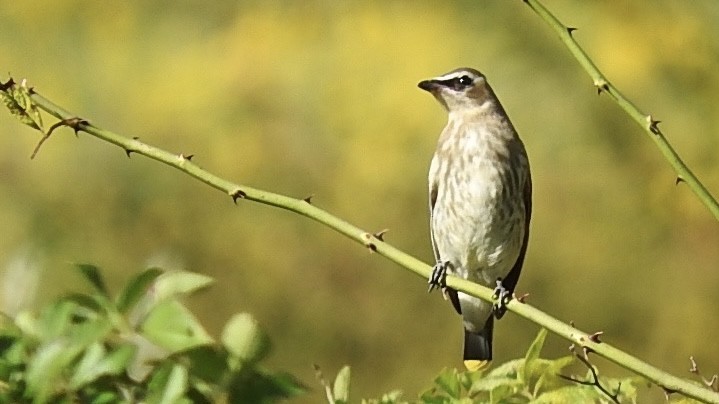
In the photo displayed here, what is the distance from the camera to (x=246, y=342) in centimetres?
74

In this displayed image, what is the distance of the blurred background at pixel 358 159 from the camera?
8.01 feet

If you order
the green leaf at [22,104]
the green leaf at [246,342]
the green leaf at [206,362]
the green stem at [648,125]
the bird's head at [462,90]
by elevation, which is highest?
the bird's head at [462,90]

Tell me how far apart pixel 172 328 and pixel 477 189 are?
44.9 inches

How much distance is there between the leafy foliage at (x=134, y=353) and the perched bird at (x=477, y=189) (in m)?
1.01

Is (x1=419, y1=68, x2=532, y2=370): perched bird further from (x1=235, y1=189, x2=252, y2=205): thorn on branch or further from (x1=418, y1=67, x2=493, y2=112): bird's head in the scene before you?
(x1=235, y1=189, x2=252, y2=205): thorn on branch

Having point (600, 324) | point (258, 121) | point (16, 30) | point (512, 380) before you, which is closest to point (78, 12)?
point (16, 30)

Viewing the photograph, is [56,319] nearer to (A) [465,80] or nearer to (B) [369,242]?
(B) [369,242]

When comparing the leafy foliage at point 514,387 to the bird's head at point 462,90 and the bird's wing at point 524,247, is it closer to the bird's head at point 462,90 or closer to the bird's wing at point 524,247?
the bird's wing at point 524,247

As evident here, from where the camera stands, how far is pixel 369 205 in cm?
249

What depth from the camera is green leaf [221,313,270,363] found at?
739mm

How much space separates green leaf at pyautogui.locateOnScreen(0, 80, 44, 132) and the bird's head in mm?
1231

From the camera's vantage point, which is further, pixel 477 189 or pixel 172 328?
pixel 477 189

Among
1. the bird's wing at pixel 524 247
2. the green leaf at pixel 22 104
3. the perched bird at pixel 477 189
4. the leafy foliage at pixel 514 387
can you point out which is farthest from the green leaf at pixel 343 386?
the bird's wing at pixel 524 247

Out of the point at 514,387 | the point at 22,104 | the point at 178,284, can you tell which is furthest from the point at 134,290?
the point at 514,387
